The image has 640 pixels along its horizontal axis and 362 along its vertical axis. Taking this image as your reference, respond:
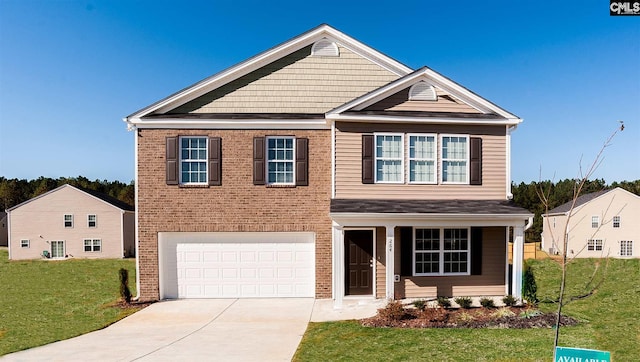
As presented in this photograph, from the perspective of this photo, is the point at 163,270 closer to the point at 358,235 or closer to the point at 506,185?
the point at 358,235

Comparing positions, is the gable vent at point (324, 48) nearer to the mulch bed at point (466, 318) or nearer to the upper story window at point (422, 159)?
the upper story window at point (422, 159)

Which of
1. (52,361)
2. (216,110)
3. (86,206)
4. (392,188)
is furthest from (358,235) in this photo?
(86,206)

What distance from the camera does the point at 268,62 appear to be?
14.1 meters

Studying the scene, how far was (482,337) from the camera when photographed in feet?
28.6

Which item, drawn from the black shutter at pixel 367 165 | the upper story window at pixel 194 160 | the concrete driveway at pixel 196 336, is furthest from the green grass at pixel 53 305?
the black shutter at pixel 367 165

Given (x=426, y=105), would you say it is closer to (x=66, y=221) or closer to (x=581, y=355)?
(x=581, y=355)

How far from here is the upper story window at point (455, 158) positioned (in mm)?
12914

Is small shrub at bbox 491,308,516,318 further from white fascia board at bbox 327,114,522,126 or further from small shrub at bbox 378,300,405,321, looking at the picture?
white fascia board at bbox 327,114,522,126

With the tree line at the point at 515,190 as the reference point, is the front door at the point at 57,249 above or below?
below

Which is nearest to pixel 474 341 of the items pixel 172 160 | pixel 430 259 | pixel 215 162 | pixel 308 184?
pixel 430 259

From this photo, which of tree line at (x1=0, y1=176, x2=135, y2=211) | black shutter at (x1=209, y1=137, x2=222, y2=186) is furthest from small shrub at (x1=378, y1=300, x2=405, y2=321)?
tree line at (x1=0, y1=176, x2=135, y2=211)

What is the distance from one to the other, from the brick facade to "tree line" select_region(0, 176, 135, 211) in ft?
150

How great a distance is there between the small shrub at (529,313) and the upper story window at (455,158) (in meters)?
4.30

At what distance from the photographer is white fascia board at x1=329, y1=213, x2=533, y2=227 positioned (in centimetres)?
1154
